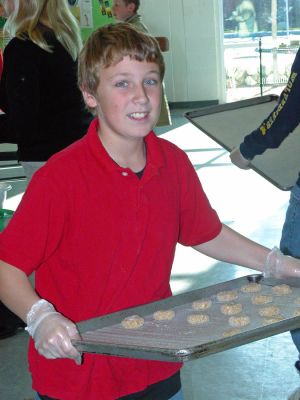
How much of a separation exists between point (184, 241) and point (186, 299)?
0.22 metres

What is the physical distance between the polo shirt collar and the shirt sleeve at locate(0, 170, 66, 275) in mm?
142

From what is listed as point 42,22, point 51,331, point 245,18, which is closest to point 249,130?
point 42,22

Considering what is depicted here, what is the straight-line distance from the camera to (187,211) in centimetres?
187

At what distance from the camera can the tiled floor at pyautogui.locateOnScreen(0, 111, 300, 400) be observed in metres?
3.15

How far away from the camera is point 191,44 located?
11922mm

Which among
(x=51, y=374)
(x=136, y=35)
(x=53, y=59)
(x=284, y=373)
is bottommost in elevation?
(x=284, y=373)

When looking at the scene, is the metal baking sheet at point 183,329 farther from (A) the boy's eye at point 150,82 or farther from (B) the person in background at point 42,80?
(B) the person in background at point 42,80

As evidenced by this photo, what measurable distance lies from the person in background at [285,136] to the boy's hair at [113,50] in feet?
2.71

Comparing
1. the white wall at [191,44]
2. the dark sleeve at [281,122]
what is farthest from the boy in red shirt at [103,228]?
the white wall at [191,44]

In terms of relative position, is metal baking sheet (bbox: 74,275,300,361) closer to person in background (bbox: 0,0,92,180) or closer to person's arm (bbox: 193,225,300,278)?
person's arm (bbox: 193,225,300,278)

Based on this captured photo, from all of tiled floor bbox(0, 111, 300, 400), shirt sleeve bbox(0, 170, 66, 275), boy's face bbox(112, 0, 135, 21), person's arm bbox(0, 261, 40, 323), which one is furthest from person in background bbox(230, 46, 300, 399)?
boy's face bbox(112, 0, 135, 21)

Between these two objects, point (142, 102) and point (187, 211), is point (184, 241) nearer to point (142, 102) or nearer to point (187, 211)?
point (187, 211)

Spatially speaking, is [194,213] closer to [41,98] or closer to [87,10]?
[41,98]

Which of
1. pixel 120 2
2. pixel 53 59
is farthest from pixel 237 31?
pixel 53 59
